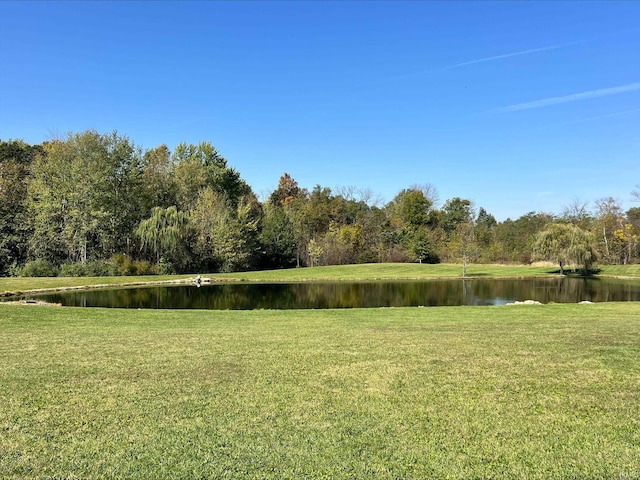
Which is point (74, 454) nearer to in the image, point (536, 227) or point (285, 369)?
point (285, 369)

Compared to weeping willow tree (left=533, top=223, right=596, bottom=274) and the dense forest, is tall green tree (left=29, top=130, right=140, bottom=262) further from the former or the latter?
weeping willow tree (left=533, top=223, right=596, bottom=274)

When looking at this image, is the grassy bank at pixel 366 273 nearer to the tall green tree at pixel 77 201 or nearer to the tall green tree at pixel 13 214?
the tall green tree at pixel 77 201

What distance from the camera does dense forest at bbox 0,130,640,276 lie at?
37.3 m

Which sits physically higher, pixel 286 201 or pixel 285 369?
pixel 286 201

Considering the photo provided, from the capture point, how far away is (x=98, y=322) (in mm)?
10969

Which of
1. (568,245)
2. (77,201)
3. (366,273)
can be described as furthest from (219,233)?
(568,245)

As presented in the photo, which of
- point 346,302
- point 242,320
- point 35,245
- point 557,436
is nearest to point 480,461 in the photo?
point 557,436

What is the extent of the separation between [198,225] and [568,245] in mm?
35165

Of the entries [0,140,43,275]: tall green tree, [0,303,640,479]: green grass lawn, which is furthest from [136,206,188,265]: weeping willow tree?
[0,303,640,479]: green grass lawn

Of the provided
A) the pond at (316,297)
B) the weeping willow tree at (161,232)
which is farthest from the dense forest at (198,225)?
the pond at (316,297)

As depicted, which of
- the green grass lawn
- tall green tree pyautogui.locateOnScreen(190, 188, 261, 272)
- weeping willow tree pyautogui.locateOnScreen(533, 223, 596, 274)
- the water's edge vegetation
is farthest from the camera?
tall green tree pyautogui.locateOnScreen(190, 188, 261, 272)

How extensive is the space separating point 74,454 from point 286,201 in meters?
62.8

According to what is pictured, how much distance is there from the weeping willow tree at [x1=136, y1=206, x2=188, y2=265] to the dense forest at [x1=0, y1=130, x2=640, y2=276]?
0.10m

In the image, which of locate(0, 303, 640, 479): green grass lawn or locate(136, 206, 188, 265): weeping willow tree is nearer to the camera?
locate(0, 303, 640, 479): green grass lawn
